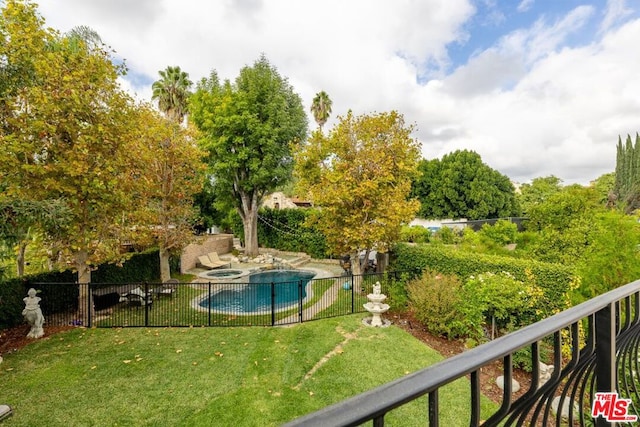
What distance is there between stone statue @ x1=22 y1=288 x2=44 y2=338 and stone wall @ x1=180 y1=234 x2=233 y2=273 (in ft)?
22.6

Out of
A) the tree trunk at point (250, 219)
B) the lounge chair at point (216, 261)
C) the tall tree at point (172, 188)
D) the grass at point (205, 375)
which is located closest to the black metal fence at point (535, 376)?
the grass at point (205, 375)

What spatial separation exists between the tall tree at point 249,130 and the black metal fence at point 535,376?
17257 millimetres

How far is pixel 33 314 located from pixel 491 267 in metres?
12.9

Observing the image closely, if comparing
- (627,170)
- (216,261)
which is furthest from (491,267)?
(627,170)

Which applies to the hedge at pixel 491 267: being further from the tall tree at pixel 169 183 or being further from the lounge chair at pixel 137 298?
the lounge chair at pixel 137 298

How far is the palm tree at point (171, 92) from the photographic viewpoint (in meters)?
22.3

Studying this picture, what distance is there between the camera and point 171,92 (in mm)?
22328

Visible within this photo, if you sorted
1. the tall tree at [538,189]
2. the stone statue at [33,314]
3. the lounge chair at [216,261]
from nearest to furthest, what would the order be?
the stone statue at [33,314], the lounge chair at [216,261], the tall tree at [538,189]

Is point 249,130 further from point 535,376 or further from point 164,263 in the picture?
point 535,376

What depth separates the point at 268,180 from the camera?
19062 mm

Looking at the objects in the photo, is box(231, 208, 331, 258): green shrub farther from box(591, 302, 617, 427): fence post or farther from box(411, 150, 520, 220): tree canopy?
box(591, 302, 617, 427): fence post

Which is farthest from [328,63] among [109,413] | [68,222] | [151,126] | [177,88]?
[177,88]

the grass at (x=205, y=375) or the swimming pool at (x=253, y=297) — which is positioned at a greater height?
the grass at (x=205, y=375)

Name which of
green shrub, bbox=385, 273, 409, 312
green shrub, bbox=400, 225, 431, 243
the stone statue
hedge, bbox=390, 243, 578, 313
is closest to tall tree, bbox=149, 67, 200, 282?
the stone statue
